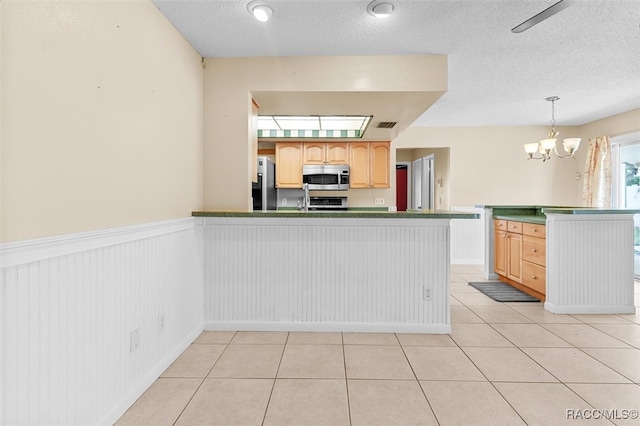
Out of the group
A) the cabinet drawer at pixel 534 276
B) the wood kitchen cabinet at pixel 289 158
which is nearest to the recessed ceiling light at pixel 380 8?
the cabinet drawer at pixel 534 276

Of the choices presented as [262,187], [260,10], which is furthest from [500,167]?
[260,10]

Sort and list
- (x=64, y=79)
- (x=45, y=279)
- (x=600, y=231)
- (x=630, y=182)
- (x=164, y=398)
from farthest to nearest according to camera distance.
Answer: (x=630, y=182)
(x=600, y=231)
(x=164, y=398)
(x=64, y=79)
(x=45, y=279)

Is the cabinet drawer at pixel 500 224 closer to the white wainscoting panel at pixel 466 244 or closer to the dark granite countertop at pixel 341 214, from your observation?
the white wainscoting panel at pixel 466 244

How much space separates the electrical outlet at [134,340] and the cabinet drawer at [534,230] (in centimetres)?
387

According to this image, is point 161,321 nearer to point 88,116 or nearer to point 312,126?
point 88,116

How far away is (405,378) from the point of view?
2.05 m

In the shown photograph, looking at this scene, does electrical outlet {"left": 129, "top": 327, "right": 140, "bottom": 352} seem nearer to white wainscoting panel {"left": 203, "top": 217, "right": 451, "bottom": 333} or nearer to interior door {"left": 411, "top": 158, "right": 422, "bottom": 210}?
white wainscoting panel {"left": 203, "top": 217, "right": 451, "bottom": 333}

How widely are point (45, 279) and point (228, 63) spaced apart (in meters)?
2.21

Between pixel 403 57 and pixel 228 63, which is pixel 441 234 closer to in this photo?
pixel 403 57

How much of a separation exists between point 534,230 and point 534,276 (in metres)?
0.53

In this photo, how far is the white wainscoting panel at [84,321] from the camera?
1154 mm

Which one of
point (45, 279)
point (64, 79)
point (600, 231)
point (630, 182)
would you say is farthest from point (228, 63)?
point (630, 182)

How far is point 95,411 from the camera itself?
153 centimetres

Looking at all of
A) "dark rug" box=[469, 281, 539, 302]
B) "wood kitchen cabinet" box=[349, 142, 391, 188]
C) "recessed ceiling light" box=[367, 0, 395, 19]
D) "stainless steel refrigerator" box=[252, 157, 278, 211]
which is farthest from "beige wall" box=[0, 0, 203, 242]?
"dark rug" box=[469, 281, 539, 302]
